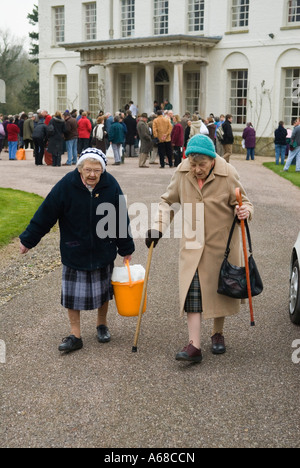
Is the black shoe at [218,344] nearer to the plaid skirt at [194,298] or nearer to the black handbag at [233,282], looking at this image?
the plaid skirt at [194,298]

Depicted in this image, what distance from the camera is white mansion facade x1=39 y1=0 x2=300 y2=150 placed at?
93.5 feet

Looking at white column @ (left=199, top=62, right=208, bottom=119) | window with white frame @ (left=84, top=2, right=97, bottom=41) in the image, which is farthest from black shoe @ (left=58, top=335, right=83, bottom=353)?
window with white frame @ (left=84, top=2, right=97, bottom=41)

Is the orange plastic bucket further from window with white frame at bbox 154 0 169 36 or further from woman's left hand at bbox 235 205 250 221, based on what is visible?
window with white frame at bbox 154 0 169 36

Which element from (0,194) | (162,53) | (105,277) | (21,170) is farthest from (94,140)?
(105,277)

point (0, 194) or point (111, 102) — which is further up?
point (111, 102)

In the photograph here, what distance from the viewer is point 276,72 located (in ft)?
93.5

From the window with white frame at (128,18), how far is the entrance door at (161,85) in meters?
2.83

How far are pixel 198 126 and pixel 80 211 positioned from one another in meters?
15.3

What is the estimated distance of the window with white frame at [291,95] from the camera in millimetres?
28312

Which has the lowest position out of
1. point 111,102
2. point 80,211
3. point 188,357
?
point 188,357

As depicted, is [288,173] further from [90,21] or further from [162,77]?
[90,21]

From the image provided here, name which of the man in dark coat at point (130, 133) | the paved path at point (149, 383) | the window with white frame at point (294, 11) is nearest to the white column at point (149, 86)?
the man in dark coat at point (130, 133)

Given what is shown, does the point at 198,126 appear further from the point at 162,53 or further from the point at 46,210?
the point at 46,210

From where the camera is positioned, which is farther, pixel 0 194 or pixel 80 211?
pixel 0 194
